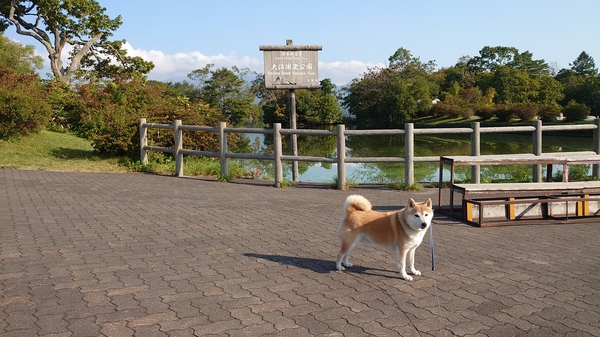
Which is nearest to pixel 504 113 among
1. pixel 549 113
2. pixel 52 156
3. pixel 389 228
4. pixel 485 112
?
pixel 485 112

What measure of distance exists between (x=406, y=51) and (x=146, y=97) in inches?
2056

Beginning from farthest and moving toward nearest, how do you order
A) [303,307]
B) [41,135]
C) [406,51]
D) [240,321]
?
[406,51] → [41,135] → [303,307] → [240,321]

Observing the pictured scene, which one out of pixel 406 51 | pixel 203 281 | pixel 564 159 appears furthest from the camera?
pixel 406 51

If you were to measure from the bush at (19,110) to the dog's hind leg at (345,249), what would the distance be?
15.2 m

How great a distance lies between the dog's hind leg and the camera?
219 inches

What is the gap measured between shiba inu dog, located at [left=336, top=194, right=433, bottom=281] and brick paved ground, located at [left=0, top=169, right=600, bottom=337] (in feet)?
1.01

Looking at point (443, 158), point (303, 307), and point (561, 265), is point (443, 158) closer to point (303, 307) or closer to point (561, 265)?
point (561, 265)

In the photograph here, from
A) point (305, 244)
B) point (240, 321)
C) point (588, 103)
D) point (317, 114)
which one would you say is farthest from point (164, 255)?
point (317, 114)

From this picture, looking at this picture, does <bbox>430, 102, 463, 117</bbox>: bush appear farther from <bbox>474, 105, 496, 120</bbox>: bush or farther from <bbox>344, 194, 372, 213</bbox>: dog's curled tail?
<bbox>344, 194, 372, 213</bbox>: dog's curled tail

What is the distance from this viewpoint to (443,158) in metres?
9.20

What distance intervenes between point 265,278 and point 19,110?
15.1 meters

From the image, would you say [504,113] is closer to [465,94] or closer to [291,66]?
[465,94]

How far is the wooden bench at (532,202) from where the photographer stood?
828 cm

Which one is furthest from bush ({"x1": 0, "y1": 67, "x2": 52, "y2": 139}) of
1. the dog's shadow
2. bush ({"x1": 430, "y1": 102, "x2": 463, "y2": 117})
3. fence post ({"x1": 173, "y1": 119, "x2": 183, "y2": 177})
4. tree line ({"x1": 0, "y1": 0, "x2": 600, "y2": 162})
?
bush ({"x1": 430, "y1": 102, "x2": 463, "y2": 117})
